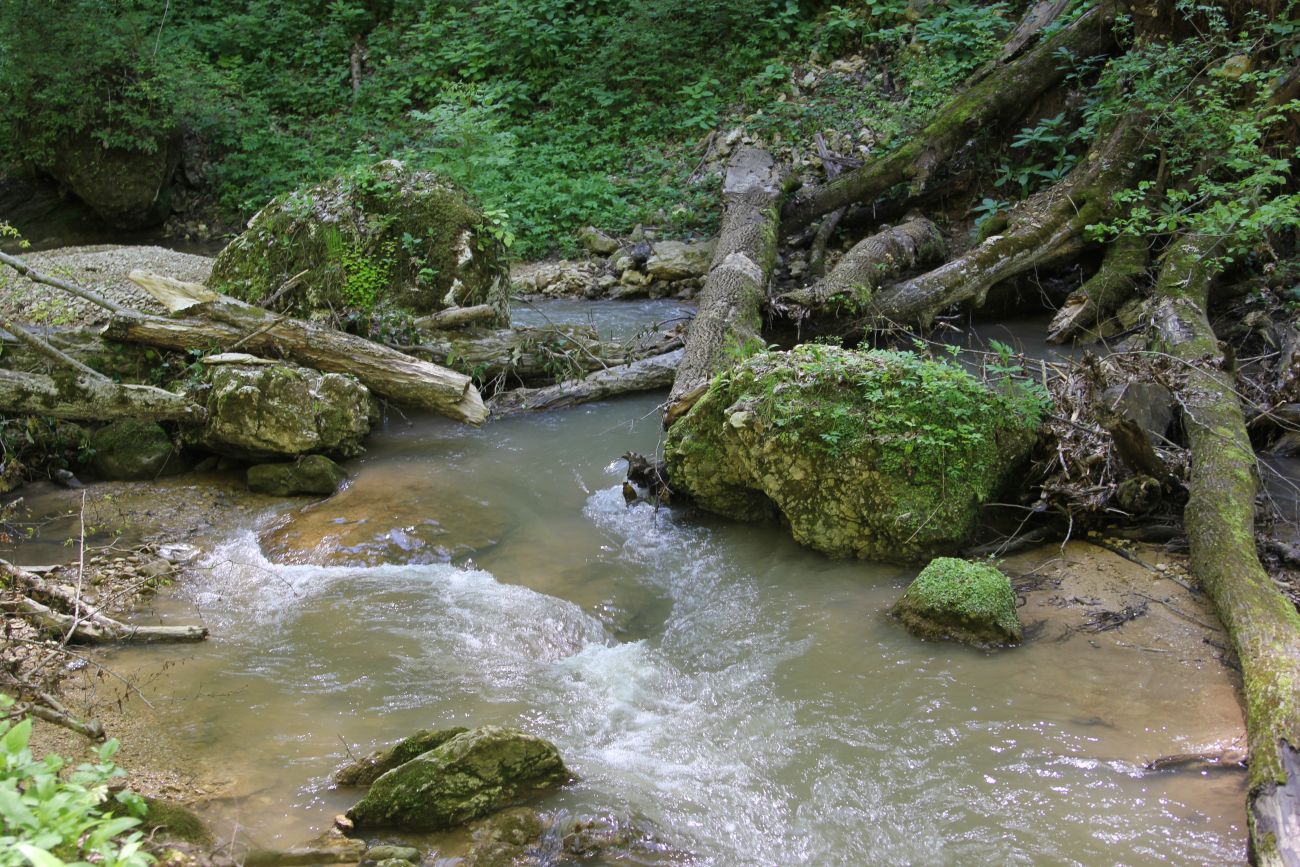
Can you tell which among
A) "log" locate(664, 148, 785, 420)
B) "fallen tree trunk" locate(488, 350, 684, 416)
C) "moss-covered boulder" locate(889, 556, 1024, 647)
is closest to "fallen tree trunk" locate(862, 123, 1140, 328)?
"log" locate(664, 148, 785, 420)

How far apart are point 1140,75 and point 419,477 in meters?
8.53

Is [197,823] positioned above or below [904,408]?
below

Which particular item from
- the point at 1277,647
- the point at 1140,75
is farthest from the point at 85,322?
the point at 1140,75

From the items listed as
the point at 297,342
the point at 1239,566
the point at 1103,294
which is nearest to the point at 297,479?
the point at 297,342

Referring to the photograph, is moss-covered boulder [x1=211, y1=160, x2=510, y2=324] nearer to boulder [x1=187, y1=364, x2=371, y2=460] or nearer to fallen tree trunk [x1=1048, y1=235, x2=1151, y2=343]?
boulder [x1=187, y1=364, x2=371, y2=460]

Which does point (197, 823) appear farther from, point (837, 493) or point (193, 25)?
point (193, 25)

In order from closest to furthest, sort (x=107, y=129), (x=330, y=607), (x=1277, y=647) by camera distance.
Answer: (x=1277, y=647), (x=330, y=607), (x=107, y=129)

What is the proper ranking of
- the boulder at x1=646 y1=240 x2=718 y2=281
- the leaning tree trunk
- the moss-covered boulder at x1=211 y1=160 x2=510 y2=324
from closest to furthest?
1. the leaning tree trunk
2. the moss-covered boulder at x1=211 y1=160 x2=510 y2=324
3. the boulder at x1=646 y1=240 x2=718 y2=281

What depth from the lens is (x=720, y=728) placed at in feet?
14.7

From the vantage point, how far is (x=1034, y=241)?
31.8 feet

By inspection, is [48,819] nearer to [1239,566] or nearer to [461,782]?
[461,782]

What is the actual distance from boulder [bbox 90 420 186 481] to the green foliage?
5.53 m

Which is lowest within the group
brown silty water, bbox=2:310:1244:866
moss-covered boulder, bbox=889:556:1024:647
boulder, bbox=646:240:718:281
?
brown silty water, bbox=2:310:1244:866

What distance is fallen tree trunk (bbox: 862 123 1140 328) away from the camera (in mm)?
9302
